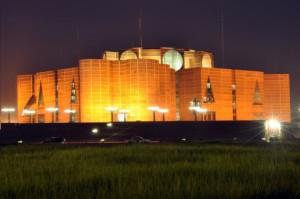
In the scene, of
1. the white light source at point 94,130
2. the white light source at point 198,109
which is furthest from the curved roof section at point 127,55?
the white light source at point 94,130

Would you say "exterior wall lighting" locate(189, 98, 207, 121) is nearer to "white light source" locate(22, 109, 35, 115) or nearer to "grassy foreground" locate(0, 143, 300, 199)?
"white light source" locate(22, 109, 35, 115)

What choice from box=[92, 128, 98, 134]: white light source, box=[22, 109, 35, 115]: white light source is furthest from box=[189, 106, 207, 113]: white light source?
box=[22, 109, 35, 115]: white light source

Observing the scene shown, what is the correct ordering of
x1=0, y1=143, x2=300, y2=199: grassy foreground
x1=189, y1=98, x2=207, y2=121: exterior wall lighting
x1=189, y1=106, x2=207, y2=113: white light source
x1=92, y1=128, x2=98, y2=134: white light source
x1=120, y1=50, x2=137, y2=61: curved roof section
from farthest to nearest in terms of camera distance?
x1=120, y1=50, x2=137, y2=61: curved roof section < x1=189, y1=98, x2=207, y2=121: exterior wall lighting < x1=189, y1=106, x2=207, y2=113: white light source < x1=92, y1=128, x2=98, y2=134: white light source < x1=0, y1=143, x2=300, y2=199: grassy foreground

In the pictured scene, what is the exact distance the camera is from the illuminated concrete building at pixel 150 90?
315 ft

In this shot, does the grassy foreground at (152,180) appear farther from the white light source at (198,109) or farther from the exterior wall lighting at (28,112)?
the exterior wall lighting at (28,112)

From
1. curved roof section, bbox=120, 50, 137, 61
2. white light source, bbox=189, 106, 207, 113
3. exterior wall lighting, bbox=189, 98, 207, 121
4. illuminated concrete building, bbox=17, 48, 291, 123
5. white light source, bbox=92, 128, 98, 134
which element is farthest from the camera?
curved roof section, bbox=120, 50, 137, 61

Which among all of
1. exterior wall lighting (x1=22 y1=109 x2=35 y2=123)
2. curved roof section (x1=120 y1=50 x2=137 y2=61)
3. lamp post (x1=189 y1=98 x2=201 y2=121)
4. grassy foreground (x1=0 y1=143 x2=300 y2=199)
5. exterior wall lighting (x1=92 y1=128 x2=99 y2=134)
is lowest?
exterior wall lighting (x1=92 y1=128 x2=99 y2=134)

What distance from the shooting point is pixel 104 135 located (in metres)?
68.5

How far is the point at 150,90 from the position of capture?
95.8m

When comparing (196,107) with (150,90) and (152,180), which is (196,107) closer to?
(150,90)

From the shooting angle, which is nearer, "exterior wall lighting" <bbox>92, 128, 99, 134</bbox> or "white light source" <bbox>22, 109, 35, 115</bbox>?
"exterior wall lighting" <bbox>92, 128, 99, 134</bbox>

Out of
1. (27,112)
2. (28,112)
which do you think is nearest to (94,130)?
(28,112)

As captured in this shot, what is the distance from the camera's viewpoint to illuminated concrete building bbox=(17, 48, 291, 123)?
96.0 m

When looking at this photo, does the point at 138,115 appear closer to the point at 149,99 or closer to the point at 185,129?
the point at 149,99
